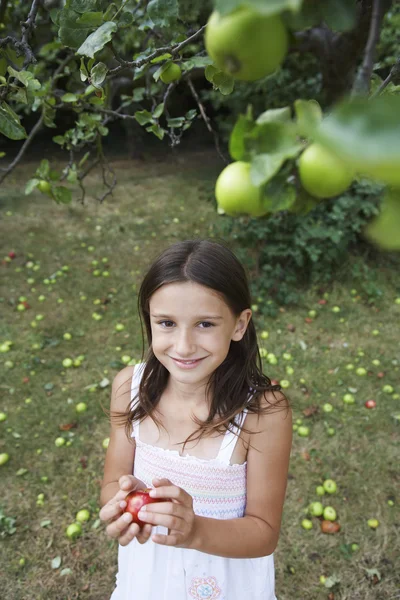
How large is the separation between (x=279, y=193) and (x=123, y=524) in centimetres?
110

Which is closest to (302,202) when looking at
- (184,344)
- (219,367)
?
(184,344)

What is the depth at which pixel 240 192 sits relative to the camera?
0.46 m

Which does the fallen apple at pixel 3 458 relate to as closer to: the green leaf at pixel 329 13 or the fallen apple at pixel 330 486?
the fallen apple at pixel 330 486

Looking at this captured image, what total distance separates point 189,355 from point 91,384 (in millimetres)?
2473

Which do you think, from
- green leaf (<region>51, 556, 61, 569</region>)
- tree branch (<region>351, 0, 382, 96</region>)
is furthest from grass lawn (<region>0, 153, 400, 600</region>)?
tree branch (<region>351, 0, 382, 96</region>)

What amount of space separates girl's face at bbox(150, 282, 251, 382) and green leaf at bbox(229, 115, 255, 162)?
973mm

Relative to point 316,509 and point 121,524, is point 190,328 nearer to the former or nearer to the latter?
point 121,524

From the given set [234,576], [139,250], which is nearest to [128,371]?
[234,576]

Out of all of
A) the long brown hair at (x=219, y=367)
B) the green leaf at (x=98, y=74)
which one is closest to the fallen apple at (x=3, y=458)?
the long brown hair at (x=219, y=367)

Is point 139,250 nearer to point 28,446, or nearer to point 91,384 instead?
point 91,384

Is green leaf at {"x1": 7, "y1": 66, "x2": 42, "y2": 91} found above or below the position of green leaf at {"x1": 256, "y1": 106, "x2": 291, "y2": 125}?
below

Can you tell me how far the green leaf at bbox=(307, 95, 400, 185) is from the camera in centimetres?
27

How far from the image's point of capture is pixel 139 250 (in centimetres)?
571

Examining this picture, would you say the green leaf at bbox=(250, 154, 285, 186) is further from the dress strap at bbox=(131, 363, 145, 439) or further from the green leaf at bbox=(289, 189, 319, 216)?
the dress strap at bbox=(131, 363, 145, 439)
